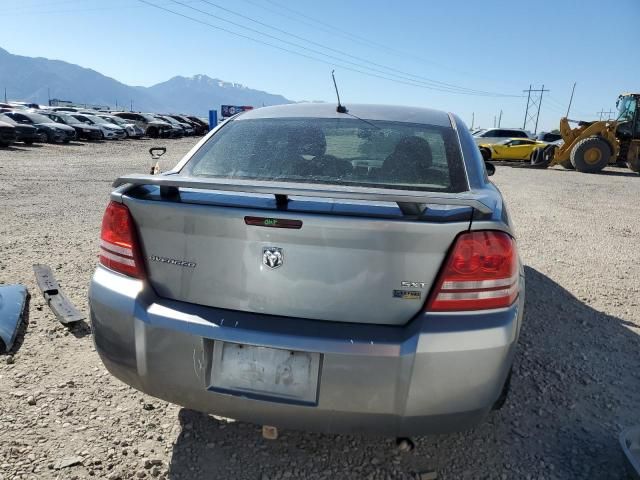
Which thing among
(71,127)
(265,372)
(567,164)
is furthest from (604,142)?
(71,127)

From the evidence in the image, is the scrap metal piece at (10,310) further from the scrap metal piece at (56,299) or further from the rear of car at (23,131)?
the rear of car at (23,131)

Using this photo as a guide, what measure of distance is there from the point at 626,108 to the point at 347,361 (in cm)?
2125

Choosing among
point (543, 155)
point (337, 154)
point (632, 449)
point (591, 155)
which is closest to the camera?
point (632, 449)

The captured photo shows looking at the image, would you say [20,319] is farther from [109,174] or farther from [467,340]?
[109,174]

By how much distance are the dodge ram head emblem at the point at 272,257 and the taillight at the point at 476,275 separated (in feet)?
1.79

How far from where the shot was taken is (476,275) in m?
1.59

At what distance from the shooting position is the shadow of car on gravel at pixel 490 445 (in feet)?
6.49

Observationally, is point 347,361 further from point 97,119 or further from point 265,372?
point 97,119

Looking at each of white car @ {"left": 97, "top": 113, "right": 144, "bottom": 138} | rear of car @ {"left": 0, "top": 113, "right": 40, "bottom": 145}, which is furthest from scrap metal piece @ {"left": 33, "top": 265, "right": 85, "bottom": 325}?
white car @ {"left": 97, "top": 113, "right": 144, "bottom": 138}

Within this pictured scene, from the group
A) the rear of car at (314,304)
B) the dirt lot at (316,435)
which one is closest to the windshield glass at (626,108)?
the dirt lot at (316,435)

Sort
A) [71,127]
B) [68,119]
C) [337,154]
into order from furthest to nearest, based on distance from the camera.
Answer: [68,119], [71,127], [337,154]

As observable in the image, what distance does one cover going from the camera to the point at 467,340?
1538 mm

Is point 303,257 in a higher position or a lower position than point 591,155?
lower

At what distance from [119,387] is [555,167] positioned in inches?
864
